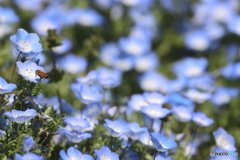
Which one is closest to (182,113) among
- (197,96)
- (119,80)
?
(197,96)

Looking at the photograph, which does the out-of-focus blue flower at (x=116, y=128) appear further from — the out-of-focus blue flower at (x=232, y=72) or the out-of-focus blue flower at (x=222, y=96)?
the out-of-focus blue flower at (x=232, y=72)

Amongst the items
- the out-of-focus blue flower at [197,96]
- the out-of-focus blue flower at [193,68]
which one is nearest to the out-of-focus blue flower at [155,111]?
the out-of-focus blue flower at [197,96]

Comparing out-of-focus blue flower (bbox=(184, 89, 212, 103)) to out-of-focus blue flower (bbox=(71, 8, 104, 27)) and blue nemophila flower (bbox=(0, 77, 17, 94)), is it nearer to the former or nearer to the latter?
blue nemophila flower (bbox=(0, 77, 17, 94))

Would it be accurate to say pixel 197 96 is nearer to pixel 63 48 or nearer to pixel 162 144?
pixel 162 144

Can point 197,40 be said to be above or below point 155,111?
below

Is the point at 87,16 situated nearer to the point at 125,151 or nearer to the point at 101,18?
the point at 101,18

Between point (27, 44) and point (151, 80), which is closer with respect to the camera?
point (27, 44)

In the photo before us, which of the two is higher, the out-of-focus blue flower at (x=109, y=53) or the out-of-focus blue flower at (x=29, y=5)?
the out-of-focus blue flower at (x=29, y=5)
